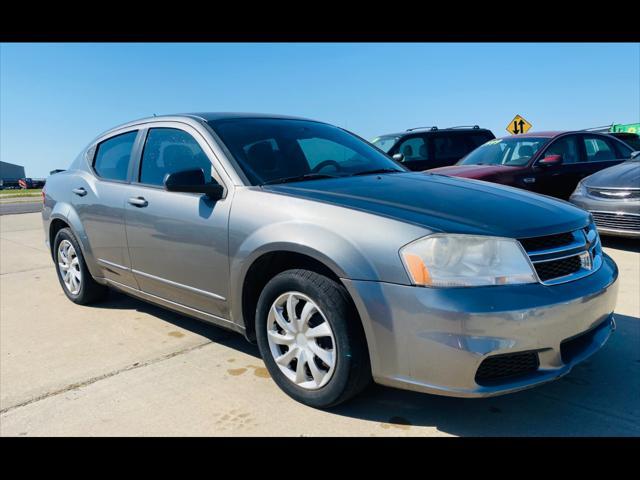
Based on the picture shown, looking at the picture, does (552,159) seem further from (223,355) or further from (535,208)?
(223,355)

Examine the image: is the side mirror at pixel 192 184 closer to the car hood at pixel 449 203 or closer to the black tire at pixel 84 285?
the car hood at pixel 449 203

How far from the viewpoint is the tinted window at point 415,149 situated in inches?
400

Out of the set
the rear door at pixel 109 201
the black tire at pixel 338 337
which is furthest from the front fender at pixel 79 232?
the black tire at pixel 338 337

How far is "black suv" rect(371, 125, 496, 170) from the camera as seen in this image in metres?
10.1

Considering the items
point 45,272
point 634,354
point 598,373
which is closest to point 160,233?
point 598,373

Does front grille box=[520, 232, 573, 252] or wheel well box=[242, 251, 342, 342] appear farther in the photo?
wheel well box=[242, 251, 342, 342]

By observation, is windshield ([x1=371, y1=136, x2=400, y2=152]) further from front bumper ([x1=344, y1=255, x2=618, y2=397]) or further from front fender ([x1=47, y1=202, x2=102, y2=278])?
front bumper ([x1=344, y1=255, x2=618, y2=397])

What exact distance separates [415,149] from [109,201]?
7442 mm

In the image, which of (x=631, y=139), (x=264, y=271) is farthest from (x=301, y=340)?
(x=631, y=139)

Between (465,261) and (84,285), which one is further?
(84,285)

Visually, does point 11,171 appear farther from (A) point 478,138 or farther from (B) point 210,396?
(B) point 210,396

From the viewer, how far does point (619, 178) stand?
637 centimetres

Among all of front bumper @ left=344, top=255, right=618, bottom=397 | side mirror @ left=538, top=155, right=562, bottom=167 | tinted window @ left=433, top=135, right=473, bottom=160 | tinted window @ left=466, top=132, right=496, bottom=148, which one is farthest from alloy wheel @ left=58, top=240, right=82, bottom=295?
tinted window @ left=466, top=132, right=496, bottom=148
